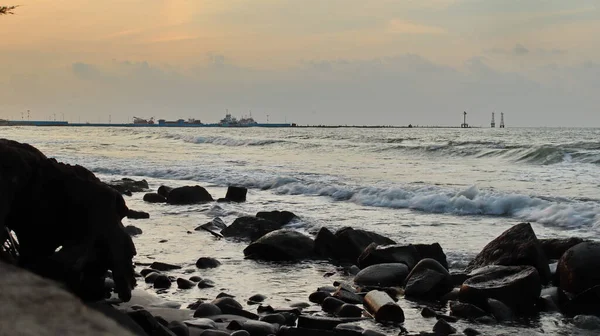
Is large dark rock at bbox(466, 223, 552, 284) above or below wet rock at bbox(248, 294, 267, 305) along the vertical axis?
above

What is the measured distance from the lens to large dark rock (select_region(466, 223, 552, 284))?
7.84 meters

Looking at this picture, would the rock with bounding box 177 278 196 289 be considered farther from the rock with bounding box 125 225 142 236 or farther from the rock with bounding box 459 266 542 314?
the rock with bounding box 125 225 142 236

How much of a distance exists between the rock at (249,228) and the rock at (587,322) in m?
5.74

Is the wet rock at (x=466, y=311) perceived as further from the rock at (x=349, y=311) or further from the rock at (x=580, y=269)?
the rock at (x=580, y=269)

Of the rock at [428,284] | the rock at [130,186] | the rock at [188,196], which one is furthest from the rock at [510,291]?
the rock at [130,186]

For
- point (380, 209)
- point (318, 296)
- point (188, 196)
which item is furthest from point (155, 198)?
point (318, 296)

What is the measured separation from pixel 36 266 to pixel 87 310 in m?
1.60

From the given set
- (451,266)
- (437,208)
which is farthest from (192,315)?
(437,208)

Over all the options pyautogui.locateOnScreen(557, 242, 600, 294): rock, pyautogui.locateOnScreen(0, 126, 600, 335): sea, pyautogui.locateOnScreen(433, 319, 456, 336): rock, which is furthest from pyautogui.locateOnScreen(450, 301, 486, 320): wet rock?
pyautogui.locateOnScreen(557, 242, 600, 294): rock

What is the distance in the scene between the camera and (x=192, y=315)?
5.93 meters

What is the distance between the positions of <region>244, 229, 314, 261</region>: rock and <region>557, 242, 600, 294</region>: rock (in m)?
3.56

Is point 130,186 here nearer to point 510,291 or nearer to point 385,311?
point 385,311

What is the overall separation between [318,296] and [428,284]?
1349 mm

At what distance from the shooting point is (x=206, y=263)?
8.65 m
